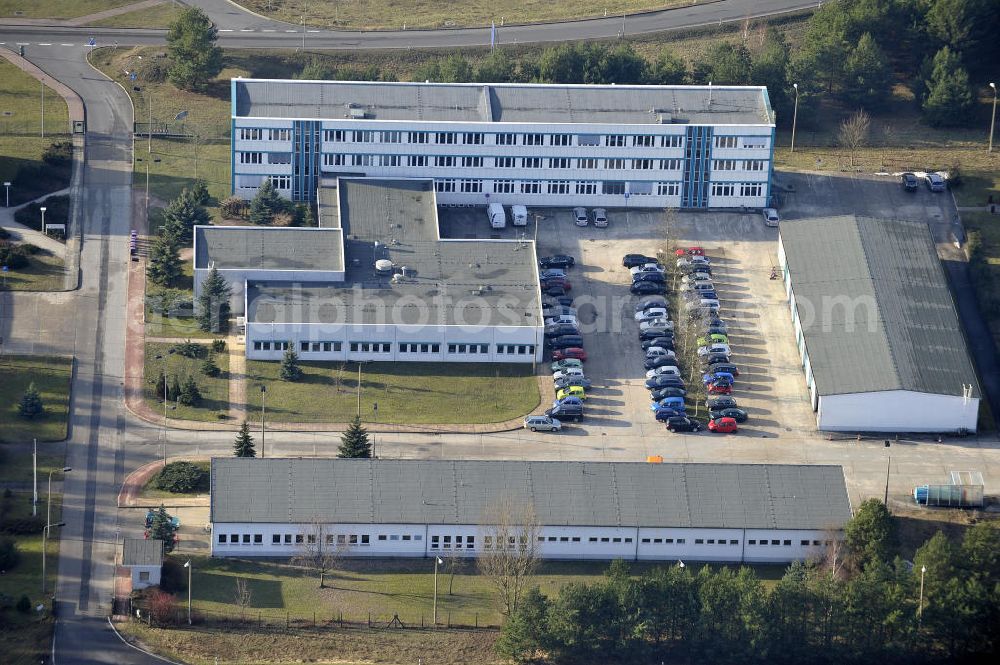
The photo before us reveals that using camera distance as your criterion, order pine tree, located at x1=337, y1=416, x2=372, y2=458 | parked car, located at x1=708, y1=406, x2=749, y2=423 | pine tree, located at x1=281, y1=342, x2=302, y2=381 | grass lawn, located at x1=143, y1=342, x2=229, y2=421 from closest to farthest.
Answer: pine tree, located at x1=337, y1=416, x2=372, y2=458, grass lawn, located at x1=143, y1=342, x2=229, y2=421, parked car, located at x1=708, y1=406, x2=749, y2=423, pine tree, located at x1=281, y1=342, x2=302, y2=381

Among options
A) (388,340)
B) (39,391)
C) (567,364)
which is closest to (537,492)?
(567,364)

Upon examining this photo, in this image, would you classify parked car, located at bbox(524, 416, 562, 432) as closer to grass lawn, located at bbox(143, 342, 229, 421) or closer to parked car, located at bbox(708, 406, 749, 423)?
parked car, located at bbox(708, 406, 749, 423)

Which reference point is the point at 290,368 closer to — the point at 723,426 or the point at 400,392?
the point at 400,392

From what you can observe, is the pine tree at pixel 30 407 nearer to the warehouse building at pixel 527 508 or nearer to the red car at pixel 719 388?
the warehouse building at pixel 527 508

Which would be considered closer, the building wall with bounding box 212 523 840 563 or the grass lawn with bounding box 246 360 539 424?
the building wall with bounding box 212 523 840 563

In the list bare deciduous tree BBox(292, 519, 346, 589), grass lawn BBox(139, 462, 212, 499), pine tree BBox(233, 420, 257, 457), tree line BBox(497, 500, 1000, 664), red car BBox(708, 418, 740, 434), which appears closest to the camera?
tree line BBox(497, 500, 1000, 664)

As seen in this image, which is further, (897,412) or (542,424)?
(897,412)

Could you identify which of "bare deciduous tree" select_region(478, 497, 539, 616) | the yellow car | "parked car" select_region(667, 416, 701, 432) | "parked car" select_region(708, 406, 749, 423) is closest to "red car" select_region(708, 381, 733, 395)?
"parked car" select_region(708, 406, 749, 423)
